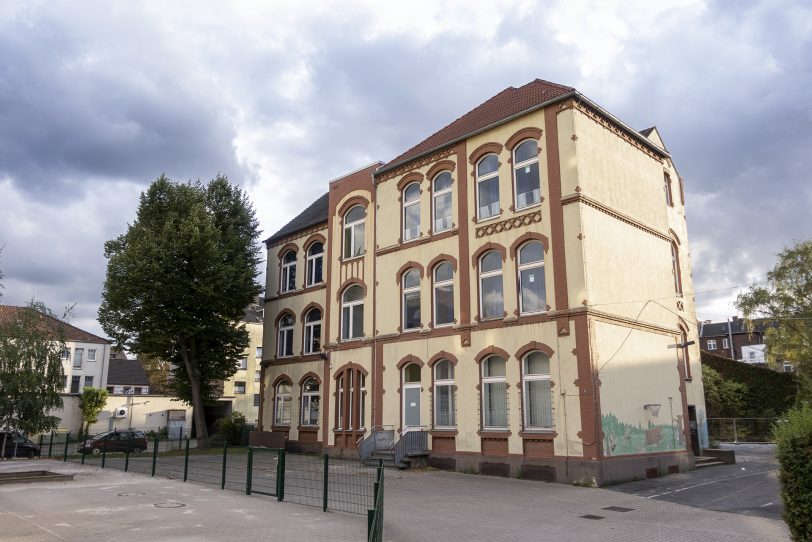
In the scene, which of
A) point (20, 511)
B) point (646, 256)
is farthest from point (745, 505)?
point (20, 511)

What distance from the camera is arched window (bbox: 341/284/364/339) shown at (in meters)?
27.0

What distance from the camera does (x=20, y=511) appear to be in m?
12.7

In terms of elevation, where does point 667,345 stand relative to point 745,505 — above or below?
above

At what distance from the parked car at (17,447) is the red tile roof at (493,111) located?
20.6 meters

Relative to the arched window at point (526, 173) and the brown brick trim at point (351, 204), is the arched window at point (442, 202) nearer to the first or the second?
the arched window at point (526, 173)

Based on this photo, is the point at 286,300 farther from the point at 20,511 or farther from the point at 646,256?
the point at 20,511

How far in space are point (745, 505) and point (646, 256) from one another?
10.1 metres

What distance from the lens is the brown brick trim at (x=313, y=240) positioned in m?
30.7

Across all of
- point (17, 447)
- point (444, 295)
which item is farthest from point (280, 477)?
point (17, 447)

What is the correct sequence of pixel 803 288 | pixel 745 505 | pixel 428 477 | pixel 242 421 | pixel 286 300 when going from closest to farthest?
pixel 745 505
pixel 428 477
pixel 286 300
pixel 242 421
pixel 803 288

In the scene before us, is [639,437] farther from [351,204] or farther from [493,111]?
[351,204]

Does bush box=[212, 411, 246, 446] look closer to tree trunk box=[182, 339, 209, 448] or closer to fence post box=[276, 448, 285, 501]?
tree trunk box=[182, 339, 209, 448]

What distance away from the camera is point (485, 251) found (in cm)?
2186

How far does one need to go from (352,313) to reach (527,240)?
9.58 metres
